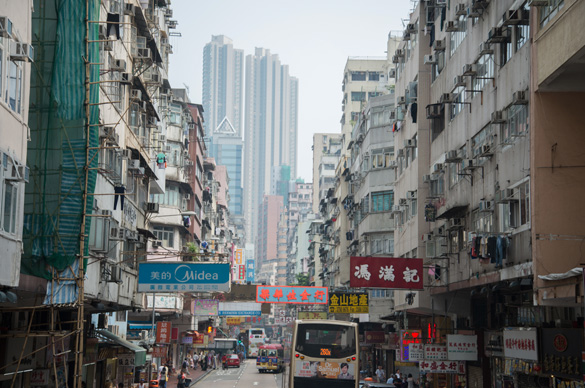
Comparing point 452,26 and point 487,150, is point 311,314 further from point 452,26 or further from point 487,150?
point 487,150

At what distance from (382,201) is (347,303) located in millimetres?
7260

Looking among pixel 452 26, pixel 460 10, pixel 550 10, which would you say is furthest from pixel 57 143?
pixel 452 26

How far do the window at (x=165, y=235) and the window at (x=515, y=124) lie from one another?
114 ft

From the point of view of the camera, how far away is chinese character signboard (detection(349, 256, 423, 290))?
94.4 ft

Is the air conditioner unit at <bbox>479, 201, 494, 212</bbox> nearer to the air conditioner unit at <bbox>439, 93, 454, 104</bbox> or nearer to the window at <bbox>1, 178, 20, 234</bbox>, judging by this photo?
the air conditioner unit at <bbox>439, 93, 454, 104</bbox>

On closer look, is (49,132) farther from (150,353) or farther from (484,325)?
(150,353)

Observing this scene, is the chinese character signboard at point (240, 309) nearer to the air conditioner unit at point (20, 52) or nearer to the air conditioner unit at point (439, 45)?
the air conditioner unit at point (439, 45)

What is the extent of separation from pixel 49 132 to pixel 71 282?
380 cm

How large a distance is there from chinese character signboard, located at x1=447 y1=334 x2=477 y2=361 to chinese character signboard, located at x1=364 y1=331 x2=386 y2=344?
2525cm

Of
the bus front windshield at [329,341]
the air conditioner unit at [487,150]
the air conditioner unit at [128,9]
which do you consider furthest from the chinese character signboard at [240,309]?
the air conditioner unit at [487,150]

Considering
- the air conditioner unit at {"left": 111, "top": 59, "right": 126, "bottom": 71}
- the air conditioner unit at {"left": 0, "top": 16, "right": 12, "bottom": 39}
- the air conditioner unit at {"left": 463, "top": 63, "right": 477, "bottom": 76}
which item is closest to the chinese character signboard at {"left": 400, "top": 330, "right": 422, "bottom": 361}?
the air conditioner unit at {"left": 463, "top": 63, "right": 477, "bottom": 76}

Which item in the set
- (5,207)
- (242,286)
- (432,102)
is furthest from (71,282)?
(242,286)

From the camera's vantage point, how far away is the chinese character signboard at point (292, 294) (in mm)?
47469

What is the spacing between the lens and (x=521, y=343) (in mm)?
22125
